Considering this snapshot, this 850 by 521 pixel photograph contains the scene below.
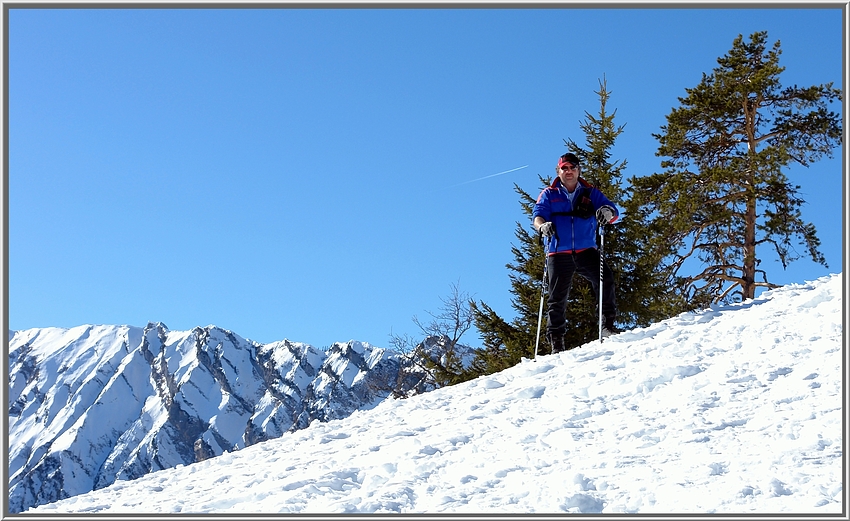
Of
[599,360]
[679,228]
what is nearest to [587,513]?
[599,360]

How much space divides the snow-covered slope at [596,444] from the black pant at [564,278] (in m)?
1.17

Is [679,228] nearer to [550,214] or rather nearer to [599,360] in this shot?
[550,214]

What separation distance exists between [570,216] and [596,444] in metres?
4.30

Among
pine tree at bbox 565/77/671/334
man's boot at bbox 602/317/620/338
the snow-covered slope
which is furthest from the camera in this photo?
pine tree at bbox 565/77/671/334

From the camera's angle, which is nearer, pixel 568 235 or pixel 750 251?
pixel 568 235

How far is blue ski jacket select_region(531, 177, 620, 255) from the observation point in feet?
28.3

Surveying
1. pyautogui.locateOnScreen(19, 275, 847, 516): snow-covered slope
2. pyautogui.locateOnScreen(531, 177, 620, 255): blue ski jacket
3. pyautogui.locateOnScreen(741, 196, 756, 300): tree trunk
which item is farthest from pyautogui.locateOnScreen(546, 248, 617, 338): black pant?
pyautogui.locateOnScreen(741, 196, 756, 300): tree trunk

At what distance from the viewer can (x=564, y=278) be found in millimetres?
8578

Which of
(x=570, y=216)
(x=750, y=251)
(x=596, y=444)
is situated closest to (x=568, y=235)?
(x=570, y=216)

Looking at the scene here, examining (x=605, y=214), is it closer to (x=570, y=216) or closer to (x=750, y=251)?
(x=570, y=216)

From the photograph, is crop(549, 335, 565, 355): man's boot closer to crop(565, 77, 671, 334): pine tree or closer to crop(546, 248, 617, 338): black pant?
crop(546, 248, 617, 338): black pant

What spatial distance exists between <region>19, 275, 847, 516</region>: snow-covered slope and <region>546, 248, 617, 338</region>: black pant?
1.17 m

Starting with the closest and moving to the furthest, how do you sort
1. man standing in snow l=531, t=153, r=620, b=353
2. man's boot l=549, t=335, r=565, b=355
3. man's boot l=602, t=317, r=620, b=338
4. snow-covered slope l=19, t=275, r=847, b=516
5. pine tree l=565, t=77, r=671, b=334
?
1. snow-covered slope l=19, t=275, r=847, b=516
2. man's boot l=549, t=335, r=565, b=355
3. man standing in snow l=531, t=153, r=620, b=353
4. man's boot l=602, t=317, r=620, b=338
5. pine tree l=565, t=77, r=671, b=334

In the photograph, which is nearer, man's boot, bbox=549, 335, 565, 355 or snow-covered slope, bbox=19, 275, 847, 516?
snow-covered slope, bbox=19, 275, 847, 516
